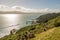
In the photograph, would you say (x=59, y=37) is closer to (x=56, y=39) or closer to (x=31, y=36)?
(x=56, y=39)

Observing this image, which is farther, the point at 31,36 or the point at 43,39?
the point at 31,36

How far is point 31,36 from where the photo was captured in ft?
346

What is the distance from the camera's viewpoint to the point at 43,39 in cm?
8862

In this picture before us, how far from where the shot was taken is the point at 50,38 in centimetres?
8912

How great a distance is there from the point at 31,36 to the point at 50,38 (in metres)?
20.6

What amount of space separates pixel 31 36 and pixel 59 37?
87.1 feet

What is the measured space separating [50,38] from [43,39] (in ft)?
16.0

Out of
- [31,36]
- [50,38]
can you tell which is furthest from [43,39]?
[31,36]

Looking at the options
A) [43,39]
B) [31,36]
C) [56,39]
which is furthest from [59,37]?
[31,36]

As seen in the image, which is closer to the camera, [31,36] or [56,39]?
[56,39]

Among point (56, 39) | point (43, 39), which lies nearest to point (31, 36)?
point (43, 39)

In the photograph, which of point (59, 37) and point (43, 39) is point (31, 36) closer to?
point (43, 39)

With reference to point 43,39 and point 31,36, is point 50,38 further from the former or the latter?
point 31,36

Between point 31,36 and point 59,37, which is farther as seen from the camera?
point 31,36
